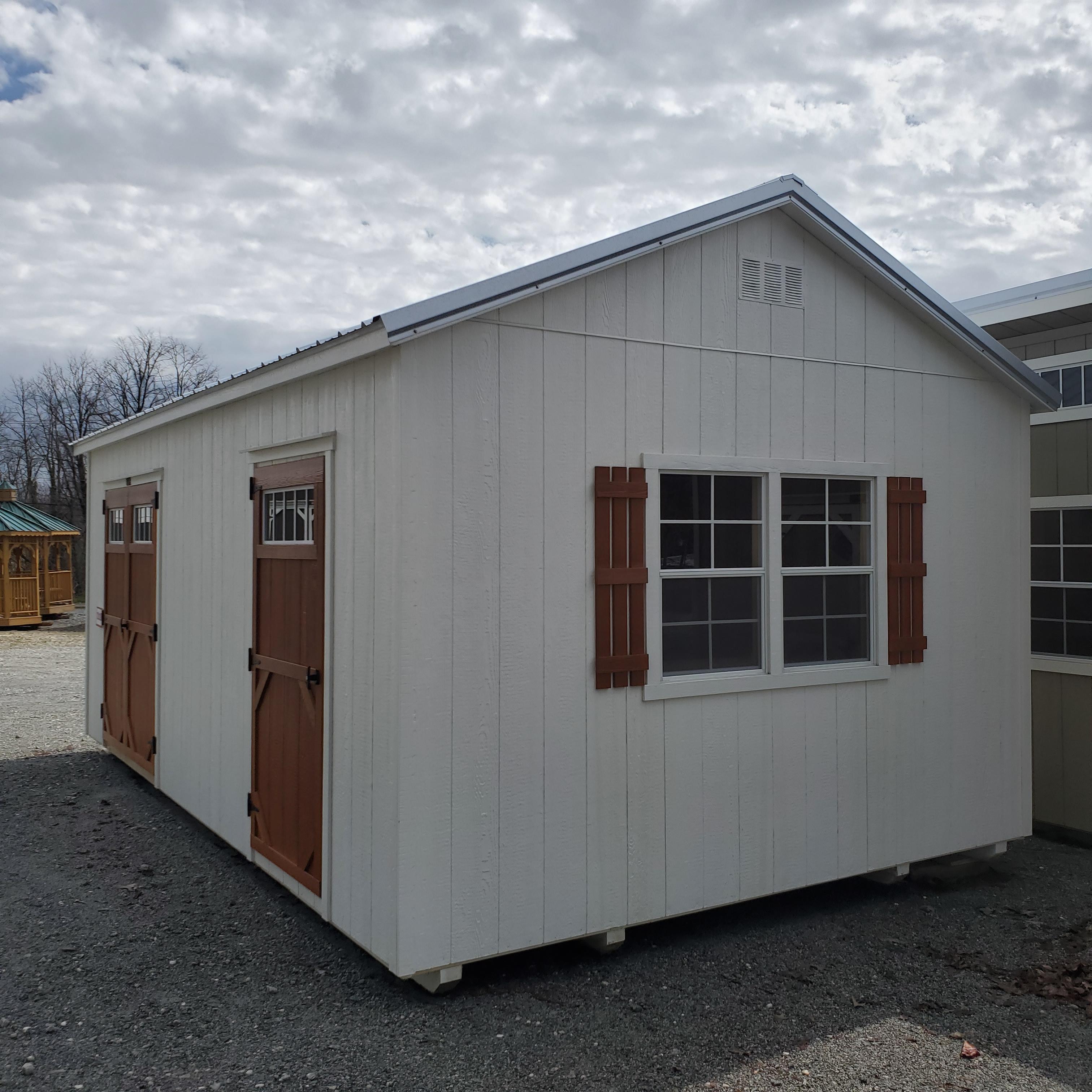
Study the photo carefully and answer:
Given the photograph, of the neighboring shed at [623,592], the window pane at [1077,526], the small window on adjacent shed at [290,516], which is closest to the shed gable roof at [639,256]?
the neighboring shed at [623,592]

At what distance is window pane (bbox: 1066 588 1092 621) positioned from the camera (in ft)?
22.0

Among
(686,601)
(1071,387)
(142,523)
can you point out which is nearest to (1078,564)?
(1071,387)

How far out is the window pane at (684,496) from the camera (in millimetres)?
4855

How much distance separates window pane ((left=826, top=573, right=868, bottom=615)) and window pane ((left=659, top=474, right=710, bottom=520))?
885 mm

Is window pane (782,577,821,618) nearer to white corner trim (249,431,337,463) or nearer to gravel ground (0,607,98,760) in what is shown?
white corner trim (249,431,337,463)

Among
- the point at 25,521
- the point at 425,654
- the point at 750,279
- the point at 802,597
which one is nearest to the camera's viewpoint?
the point at 425,654

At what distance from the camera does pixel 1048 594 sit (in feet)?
23.0

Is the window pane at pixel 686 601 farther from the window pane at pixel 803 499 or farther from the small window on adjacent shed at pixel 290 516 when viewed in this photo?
the small window on adjacent shed at pixel 290 516

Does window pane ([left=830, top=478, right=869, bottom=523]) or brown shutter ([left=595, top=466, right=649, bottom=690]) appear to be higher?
window pane ([left=830, top=478, right=869, bottom=523])

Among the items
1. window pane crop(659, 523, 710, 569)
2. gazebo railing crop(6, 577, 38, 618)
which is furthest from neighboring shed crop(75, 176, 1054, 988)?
gazebo railing crop(6, 577, 38, 618)

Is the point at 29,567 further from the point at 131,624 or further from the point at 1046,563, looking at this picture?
the point at 1046,563

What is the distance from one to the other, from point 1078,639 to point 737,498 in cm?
321

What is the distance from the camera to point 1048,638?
22.9 feet

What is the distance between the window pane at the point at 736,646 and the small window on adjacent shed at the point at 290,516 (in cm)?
207
